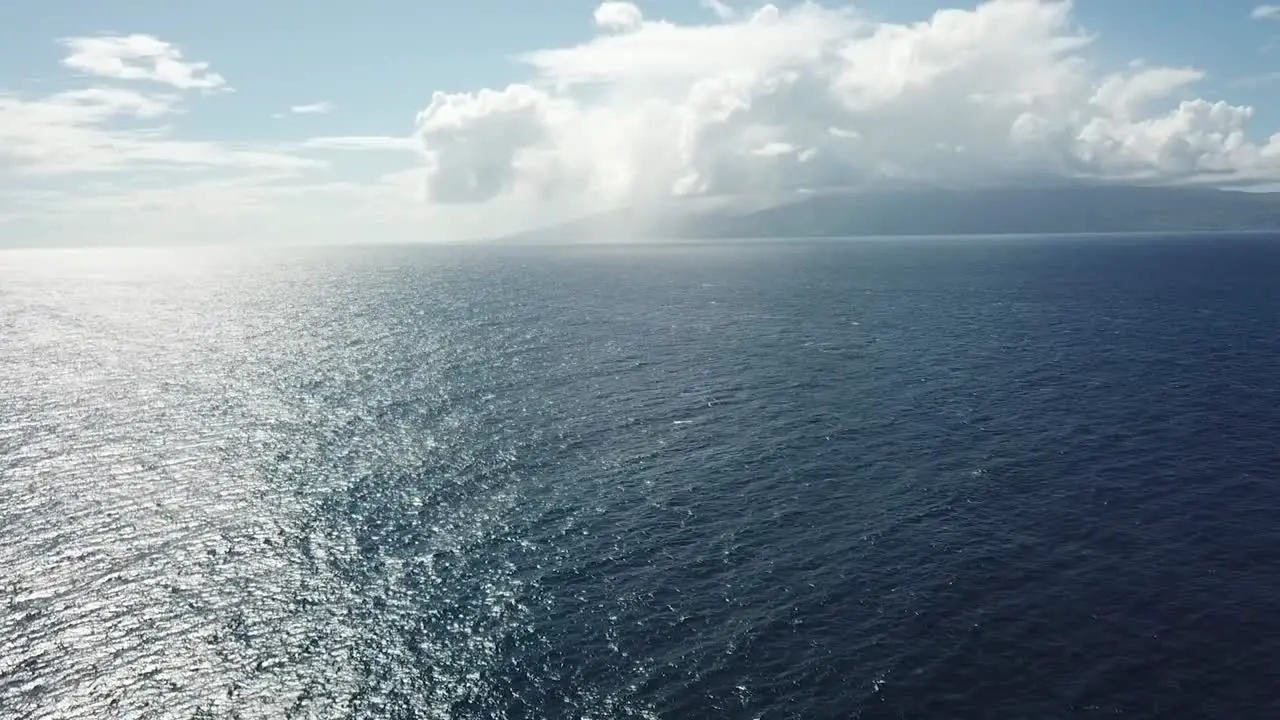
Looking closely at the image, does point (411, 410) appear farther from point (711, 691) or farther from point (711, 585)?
point (711, 691)

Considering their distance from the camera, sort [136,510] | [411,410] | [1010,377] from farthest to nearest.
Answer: [1010,377]
[411,410]
[136,510]

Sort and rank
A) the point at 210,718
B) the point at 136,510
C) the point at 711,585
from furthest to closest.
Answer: the point at 136,510, the point at 711,585, the point at 210,718

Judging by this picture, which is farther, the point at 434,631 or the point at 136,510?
the point at 136,510

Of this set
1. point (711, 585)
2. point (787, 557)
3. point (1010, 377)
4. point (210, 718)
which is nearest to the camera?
point (210, 718)

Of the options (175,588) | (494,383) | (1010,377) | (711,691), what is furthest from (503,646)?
(1010,377)

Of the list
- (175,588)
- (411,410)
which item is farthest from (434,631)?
(411,410)

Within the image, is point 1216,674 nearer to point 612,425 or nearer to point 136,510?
point 612,425
